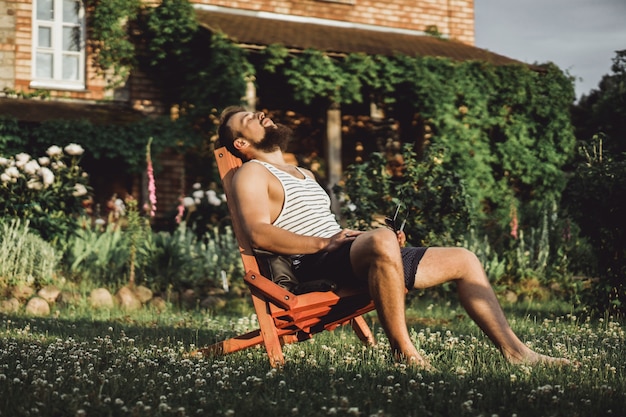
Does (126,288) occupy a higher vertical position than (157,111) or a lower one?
lower

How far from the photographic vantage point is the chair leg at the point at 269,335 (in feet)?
13.1

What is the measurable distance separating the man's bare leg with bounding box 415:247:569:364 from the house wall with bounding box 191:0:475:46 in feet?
36.8

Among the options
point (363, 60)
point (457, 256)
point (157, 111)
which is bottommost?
point (457, 256)

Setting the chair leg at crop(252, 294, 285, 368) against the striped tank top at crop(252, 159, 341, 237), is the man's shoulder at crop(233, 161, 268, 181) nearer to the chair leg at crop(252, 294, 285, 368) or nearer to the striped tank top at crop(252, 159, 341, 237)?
the striped tank top at crop(252, 159, 341, 237)

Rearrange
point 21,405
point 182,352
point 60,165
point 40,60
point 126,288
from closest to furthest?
point 21,405 → point 182,352 → point 126,288 → point 60,165 → point 40,60

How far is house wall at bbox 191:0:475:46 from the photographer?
15016 mm

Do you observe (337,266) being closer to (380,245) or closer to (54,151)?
(380,245)

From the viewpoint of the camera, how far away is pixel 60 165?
A: 360 inches

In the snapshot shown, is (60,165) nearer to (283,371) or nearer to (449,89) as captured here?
(283,371)

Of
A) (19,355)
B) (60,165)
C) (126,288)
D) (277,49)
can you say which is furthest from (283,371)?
(277,49)

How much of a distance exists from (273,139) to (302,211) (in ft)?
1.73

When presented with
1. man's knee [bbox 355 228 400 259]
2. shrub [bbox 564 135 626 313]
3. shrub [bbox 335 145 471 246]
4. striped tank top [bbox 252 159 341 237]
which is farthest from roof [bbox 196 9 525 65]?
man's knee [bbox 355 228 400 259]

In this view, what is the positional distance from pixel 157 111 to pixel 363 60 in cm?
375

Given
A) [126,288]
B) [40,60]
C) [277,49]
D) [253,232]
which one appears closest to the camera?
[253,232]
